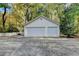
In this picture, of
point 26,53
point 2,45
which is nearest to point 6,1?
point 2,45

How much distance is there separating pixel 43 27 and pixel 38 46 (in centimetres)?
63

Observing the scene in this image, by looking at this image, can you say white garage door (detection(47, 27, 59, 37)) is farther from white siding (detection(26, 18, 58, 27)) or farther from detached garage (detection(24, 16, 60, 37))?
white siding (detection(26, 18, 58, 27))

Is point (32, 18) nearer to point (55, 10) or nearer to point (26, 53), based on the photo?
point (55, 10)

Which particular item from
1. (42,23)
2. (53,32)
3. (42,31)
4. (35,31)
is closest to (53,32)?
(53,32)

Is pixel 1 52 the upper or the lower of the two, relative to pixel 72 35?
lower

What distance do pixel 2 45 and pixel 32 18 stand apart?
129cm

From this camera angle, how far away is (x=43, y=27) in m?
5.73

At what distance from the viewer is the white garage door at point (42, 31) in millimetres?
5715

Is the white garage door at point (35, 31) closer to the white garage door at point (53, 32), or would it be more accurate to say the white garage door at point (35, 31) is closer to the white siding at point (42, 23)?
the white siding at point (42, 23)

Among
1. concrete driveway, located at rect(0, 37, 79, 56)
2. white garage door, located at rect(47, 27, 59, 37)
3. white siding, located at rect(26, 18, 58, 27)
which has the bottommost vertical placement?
concrete driveway, located at rect(0, 37, 79, 56)

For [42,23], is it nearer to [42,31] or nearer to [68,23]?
[42,31]

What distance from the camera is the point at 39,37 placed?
5777 mm

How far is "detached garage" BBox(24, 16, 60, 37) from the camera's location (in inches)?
224

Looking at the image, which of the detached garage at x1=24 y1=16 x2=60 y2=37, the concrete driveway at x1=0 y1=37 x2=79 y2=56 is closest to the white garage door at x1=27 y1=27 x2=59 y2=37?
the detached garage at x1=24 y1=16 x2=60 y2=37
